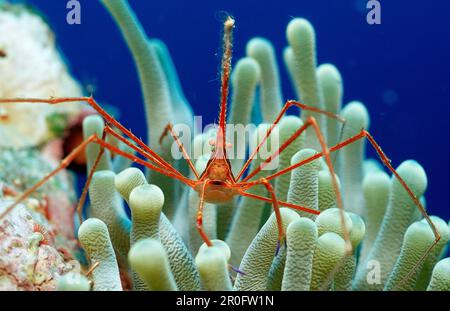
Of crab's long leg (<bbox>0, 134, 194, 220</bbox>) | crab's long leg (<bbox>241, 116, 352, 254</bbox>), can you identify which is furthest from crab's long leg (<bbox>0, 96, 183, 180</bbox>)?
crab's long leg (<bbox>241, 116, 352, 254</bbox>)

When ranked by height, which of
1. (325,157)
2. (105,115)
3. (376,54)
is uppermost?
(376,54)

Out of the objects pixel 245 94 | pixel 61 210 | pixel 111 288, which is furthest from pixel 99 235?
pixel 245 94

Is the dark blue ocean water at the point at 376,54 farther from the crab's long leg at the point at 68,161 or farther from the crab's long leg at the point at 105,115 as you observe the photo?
the crab's long leg at the point at 68,161

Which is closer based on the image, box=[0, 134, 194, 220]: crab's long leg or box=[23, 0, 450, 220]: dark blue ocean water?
box=[0, 134, 194, 220]: crab's long leg

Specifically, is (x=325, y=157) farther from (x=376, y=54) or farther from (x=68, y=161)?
(x=376, y=54)

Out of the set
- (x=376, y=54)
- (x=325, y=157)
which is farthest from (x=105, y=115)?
(x=376, y=54)

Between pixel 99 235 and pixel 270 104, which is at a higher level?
pixel 270 104

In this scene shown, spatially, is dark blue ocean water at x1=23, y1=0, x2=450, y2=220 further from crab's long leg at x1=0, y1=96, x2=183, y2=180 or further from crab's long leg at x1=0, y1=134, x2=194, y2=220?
crab's long leg at x1=0, y1=134, x2=194, y2=220

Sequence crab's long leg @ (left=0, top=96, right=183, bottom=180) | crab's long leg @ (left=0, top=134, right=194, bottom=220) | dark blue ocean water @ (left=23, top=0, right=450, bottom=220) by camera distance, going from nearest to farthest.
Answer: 1. crab's long leg @ (left=0, top=134, right=194, bottom=220)
2. crab's long leg @ (left=0, top=96, right=183, bottom=180)
3. dark blue ocean water @ (left=23, top=0, right=450, bottom=220)

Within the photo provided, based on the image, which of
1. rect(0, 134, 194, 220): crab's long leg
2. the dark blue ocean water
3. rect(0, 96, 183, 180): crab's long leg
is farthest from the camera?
the dark blue ocean water

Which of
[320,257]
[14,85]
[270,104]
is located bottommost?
[320,257]
